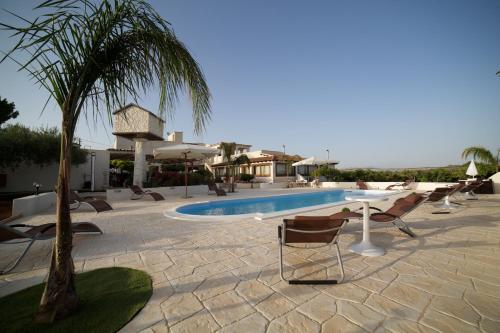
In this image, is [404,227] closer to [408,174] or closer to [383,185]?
[383,185]

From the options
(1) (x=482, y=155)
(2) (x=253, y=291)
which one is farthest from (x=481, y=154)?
(2) (x=253, y=291)

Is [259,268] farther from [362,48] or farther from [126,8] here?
[362,48]

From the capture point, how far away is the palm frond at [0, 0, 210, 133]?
6.04 ft

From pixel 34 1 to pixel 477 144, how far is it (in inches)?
942

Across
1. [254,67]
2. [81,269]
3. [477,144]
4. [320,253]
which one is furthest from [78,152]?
[477,144]

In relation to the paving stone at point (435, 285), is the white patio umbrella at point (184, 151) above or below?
above

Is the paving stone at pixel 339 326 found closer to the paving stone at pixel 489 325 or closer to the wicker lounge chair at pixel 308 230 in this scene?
the wicker lounge chair at pixel 308 230

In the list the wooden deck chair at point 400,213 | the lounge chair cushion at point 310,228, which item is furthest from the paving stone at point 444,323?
the wooden deck chair at point 400,213

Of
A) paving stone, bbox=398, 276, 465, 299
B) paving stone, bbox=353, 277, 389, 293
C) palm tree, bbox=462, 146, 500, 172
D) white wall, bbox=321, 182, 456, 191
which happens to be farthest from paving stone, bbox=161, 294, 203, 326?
palm tree, bbox=462, 146, 500, 172

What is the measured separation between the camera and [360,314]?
2.14 metres

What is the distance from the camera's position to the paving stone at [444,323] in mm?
1912

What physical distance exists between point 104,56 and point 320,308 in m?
3.29

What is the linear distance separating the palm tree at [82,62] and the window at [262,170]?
85.7 ft

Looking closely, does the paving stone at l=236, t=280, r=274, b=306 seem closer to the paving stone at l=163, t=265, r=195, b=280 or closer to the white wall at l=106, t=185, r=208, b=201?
the paving stone at l=163, t=265, r=195, b=280
